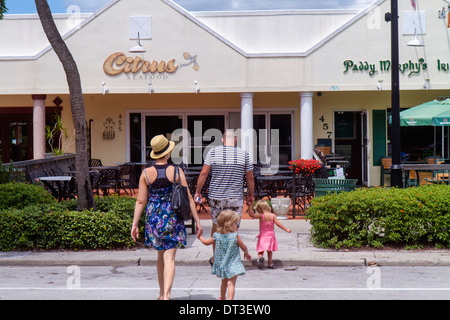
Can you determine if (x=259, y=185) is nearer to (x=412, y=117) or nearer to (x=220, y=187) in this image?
(x=412, y=117)

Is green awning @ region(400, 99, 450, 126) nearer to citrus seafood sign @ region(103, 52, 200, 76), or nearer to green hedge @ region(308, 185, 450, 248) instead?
green hedge @ region(308, 185, 450, 248)

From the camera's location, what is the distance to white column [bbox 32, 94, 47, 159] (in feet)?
55.7

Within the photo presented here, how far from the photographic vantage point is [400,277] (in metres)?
7.89

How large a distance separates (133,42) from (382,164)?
7.85m

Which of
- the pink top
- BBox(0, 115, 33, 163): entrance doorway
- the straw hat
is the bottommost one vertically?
the pink top

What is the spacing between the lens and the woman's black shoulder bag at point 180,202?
6.30 meters

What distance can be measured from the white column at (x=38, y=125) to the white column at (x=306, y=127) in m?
7.02

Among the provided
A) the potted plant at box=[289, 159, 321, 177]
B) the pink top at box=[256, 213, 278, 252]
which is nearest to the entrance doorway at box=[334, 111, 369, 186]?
the potted plant at box=[289, 159, 321, 177]

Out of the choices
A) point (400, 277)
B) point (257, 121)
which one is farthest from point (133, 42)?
point (400, 277)

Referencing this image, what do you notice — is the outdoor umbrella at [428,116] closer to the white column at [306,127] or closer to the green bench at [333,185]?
the white column at [306,127]

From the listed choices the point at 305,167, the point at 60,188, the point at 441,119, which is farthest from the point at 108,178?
the point at 441,119

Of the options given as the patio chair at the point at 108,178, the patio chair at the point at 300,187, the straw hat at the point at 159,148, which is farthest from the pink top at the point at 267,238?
the patio chair at the point at 108,178

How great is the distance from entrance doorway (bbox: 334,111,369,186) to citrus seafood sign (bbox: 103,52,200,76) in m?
5.44

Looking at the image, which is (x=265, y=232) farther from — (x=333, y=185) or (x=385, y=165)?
(x=385, y=165)
